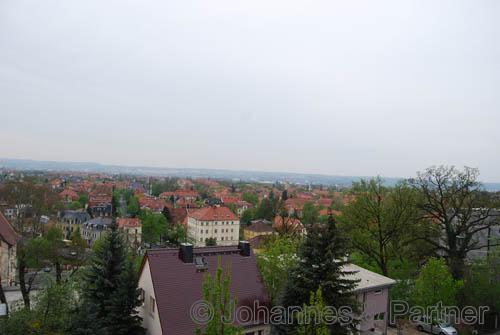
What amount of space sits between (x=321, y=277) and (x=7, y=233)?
26.9 metres

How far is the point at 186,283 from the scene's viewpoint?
15.9m

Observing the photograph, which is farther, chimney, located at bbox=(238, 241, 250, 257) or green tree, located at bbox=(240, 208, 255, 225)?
green tree, located at bbox=(240, 208, 255, 225)

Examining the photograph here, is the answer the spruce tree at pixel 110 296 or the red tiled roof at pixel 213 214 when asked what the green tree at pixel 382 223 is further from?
the red tiled roof at pixel 213 214

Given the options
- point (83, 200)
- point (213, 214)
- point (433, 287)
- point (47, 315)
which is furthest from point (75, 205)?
point (433, 287)

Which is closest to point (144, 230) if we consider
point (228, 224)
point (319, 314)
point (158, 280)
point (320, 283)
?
point (228, 224)

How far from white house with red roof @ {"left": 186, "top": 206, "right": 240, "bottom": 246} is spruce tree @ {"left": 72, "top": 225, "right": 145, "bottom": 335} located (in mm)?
52144

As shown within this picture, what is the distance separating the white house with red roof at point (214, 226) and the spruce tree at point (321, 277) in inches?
2149

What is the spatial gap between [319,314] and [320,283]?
3.83m

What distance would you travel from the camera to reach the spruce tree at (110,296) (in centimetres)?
1442

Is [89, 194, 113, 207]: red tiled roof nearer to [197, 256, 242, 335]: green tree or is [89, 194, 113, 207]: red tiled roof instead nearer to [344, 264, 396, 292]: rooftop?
[344, 264, 396, 292]: rooftop

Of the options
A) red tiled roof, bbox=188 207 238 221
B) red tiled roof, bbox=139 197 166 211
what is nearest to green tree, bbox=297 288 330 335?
red tiled roof, bbox=188 207 238 221

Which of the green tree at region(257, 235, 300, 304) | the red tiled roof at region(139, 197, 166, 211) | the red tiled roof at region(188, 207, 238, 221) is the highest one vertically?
the green tree at region(257, 235, 300, 304)

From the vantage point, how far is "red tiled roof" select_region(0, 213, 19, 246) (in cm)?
2906

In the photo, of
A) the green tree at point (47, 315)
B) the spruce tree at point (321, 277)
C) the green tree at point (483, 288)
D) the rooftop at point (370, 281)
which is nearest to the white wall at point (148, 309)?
the green tree at point (47, 315)
